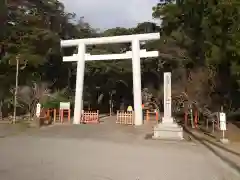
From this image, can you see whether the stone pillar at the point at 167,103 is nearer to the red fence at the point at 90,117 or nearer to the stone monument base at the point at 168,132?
the stone monument base at the point at 168,132

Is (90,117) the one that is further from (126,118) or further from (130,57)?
(130,57)

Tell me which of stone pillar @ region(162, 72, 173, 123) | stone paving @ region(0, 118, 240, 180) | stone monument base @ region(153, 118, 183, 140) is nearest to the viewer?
stone paving @ region(0, 118, 240, 180)

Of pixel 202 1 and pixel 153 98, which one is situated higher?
pixel 202 1

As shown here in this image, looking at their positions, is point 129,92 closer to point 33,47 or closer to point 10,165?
point 33,47

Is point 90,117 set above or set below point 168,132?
above

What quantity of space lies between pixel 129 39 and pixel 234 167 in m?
16.1

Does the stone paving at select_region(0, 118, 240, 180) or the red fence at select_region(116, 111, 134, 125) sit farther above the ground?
the red fence at select_region(116, 111, 134, 125)

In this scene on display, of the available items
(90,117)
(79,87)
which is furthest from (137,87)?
(90,117)

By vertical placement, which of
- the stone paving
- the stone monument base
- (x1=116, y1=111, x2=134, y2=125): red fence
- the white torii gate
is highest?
the white torii gate

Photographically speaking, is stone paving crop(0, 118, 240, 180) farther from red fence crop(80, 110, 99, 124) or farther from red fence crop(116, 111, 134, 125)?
red fence crop(80, 110, 99, 124)

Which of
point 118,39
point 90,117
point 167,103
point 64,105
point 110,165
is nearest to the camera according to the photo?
point 110,165

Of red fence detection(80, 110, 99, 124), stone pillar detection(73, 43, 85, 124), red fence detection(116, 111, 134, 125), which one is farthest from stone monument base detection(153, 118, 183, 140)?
red fence detection(80, 110, 99, 124)

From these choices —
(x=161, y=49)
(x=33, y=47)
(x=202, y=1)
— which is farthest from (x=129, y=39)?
(x=33, y=47)

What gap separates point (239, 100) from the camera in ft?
92.3
